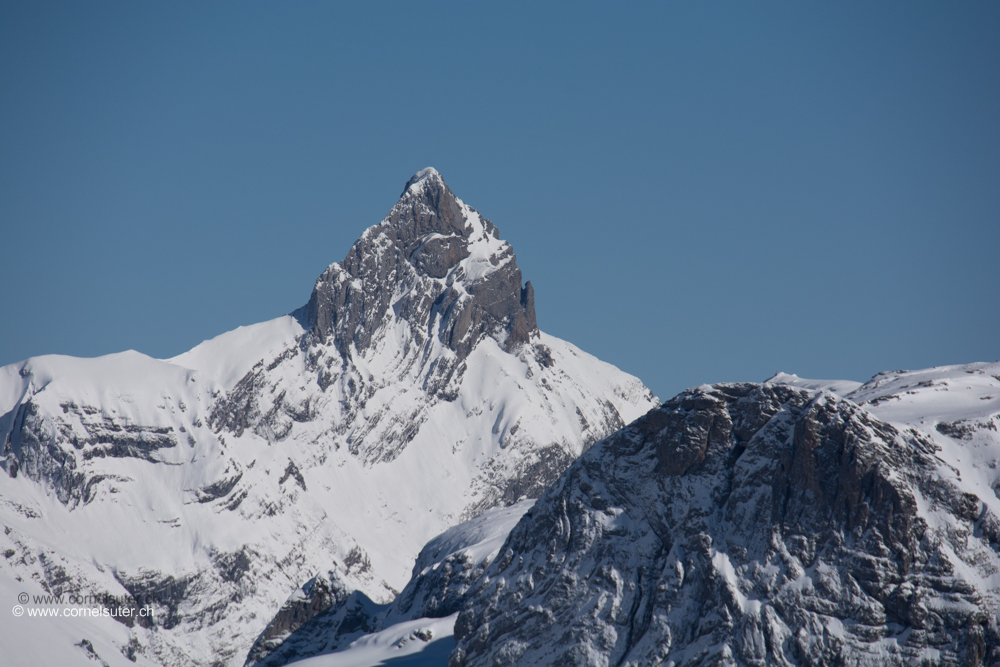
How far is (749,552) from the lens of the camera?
10938 cm

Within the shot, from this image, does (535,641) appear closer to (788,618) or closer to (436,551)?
(788,618)

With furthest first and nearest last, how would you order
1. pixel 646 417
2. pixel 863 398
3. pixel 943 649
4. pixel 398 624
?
pixel 398 624 < pixel 863 398 < pixel 646 417 < pixel 943 649

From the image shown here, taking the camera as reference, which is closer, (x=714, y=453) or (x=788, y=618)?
(x=788, y=618)

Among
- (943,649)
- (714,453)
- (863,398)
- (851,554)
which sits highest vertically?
(863,398)

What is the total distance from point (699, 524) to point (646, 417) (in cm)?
1176

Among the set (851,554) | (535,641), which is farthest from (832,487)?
(535,641)

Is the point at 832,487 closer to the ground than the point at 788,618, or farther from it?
farther from it

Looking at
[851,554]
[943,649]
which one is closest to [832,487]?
[851,554]

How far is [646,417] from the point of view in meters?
120

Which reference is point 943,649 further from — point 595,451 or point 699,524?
point 595,451

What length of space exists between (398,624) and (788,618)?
66.6 meters

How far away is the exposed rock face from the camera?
104 m

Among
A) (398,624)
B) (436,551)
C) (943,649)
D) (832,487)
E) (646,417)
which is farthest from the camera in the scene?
(436,551)

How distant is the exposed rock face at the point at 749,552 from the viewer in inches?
4099
